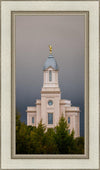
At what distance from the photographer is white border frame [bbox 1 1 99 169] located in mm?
2676

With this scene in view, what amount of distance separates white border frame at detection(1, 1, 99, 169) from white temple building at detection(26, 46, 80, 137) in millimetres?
363

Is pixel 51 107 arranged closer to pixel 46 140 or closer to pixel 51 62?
pixel 46 140

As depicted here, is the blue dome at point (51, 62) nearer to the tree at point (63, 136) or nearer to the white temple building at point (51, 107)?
the white temple building at point (51, 107)

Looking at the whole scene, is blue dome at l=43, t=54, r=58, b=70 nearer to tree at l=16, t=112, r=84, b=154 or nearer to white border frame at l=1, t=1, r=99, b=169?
white border frame at l=1, t=1, r=99, b=169

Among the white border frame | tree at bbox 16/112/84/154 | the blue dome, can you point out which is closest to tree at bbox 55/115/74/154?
tree at bbox 16/112/84/154

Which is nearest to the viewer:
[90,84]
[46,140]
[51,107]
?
[90,84]

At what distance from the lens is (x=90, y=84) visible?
8.96 ft

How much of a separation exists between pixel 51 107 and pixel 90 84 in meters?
0.63

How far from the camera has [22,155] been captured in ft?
8.93

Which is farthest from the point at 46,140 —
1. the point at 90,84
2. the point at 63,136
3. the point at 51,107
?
the point at 90,84

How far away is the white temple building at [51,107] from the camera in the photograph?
10.0 ft

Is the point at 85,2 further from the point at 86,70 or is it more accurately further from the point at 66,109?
the point at 66,109

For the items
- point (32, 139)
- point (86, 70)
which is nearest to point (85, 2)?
point (86, 70)

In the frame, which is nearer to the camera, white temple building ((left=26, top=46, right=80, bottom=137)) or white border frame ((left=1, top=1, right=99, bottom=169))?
white border frame ((left=1, top=1, right=99, bottom=169))
